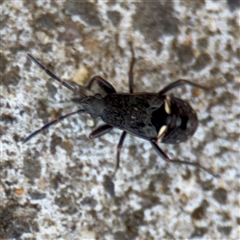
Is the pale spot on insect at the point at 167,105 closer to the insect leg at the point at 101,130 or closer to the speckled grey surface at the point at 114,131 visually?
the speckled grey surface at the point at 114,131

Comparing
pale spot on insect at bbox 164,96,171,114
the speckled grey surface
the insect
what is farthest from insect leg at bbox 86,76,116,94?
pale spot on insect at bbox 164,96,171,114

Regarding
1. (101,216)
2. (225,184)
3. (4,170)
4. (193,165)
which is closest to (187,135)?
(193,165)

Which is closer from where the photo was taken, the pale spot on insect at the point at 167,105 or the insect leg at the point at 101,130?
the pale spot on insect at the point at 167,105

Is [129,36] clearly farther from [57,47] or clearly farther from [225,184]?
[225,184]

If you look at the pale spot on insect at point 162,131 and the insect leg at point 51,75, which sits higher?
the insect leg at point 51,75

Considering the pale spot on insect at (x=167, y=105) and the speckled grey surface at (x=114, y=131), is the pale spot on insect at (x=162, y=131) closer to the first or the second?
the pale spot on insect at (x=167, y=105)

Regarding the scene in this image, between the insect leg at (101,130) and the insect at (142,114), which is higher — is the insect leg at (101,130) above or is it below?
below

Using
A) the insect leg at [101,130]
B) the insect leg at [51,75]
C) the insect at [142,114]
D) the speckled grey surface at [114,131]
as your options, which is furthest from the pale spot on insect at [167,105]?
the insect leg at [51,75]
